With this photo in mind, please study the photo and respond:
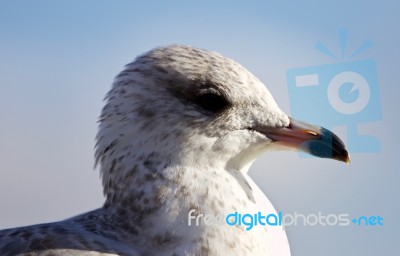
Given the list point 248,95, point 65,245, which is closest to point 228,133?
point 248,95

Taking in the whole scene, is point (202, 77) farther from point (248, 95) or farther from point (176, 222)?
point (176, 222)

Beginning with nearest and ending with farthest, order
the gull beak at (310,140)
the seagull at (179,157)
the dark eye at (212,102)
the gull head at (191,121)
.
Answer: the seagull at (179,157) → the gull head at (191,121) → the dark eye at (212,102) → the gull beak at (310,140)

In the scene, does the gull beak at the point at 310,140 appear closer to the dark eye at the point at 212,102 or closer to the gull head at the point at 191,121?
the gull head at the point at 191,121

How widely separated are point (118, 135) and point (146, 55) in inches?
24.1

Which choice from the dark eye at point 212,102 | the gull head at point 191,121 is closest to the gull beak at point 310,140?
the gull head at point 191,121

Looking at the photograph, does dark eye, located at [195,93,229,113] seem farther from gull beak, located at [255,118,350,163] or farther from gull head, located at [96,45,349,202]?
gull beak, located at [255,118,350,163]

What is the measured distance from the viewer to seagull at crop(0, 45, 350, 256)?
15.7 ft

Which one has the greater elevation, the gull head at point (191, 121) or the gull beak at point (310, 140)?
the gull head at point (191, 121)

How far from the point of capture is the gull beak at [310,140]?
534 cm

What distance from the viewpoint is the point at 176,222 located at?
4.84 meters

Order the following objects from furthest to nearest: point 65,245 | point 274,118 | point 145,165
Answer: point 274,118 → point 145,165 → point 65,245

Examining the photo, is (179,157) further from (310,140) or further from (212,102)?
(310,140)

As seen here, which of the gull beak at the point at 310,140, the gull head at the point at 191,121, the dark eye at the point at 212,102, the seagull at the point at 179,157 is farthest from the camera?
the gull beak at the point at 310,140

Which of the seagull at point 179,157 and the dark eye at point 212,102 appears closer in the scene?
the seagull at point 179,157
